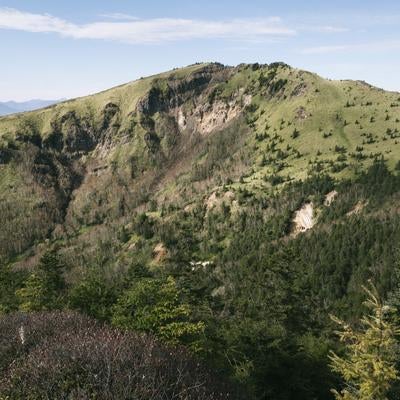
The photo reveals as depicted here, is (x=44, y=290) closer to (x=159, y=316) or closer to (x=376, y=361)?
(x=159, y=316)

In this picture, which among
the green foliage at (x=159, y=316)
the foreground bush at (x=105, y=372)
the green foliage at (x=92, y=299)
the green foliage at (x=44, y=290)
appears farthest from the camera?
the green foliage at (x=44, y=290)

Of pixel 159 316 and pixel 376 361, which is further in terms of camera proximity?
pixel 159 316

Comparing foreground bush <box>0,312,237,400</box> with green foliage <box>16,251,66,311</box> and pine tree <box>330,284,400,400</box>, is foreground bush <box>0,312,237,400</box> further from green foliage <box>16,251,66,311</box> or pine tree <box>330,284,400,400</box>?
green foliage <box>16,251,66,311</box>

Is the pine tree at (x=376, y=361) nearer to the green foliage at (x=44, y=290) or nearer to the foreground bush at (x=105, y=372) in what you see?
the foreground bush at (x=105, y=372)

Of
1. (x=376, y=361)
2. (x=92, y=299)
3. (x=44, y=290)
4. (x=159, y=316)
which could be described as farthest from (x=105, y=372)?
(x=44, y=290)

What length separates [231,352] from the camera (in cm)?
4234

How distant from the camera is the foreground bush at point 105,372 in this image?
21.9m

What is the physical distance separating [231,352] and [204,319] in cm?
1041

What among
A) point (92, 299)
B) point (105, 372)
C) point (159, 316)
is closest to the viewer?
point (105, 372)

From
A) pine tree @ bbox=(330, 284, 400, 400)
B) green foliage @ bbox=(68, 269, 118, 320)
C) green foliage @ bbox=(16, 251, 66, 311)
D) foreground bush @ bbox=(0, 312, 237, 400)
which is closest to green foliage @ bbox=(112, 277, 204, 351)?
foreground bush @ bbox=(0, 312, 237, 400)

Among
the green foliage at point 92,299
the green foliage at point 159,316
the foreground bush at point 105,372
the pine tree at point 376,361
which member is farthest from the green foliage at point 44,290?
the pine tree at point 376,361

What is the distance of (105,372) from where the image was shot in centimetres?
2322

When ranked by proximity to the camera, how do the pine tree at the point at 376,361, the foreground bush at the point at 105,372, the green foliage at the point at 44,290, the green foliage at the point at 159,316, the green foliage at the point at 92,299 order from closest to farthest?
the foreground bush at the point at 105,372 → the pine tree at the point at 376,361 → the green foliage at the point at 159,316 → the green foliage at the point at 92,299 → the green foliage at the point at 44,290

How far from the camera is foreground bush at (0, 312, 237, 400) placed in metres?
21.9
